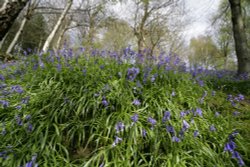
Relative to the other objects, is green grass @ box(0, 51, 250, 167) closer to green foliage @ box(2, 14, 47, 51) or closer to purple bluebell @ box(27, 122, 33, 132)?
purple bluebell @ box(27, 122, 33, 132)

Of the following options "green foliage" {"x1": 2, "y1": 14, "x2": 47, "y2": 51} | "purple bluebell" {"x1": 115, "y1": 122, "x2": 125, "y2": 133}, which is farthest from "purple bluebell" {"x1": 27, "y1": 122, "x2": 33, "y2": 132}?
"green foliage" {"x1": 2, "y1": 14, "x2": 47, "y2": 51}

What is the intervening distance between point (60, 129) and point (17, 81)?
4.77 feet

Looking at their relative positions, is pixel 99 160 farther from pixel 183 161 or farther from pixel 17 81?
pixel 17 81

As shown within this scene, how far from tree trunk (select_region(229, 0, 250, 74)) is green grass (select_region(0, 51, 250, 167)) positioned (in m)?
2.88

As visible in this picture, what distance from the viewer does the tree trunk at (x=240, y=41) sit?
505 centimetres

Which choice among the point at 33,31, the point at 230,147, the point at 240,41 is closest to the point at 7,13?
the point at 230,147

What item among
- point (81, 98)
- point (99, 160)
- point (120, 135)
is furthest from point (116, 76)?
point (99, 160)

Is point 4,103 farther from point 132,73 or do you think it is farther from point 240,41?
point 240,41

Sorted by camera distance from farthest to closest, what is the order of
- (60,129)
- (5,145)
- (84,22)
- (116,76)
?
(84,22)
(116,76)
(60,129)
(5,145)

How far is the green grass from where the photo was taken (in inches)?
65.2

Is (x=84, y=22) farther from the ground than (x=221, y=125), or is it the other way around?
(x=84, y=22)

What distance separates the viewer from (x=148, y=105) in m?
2.18

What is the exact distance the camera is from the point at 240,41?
522cm

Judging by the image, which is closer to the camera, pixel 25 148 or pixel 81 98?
pixel 25 148
